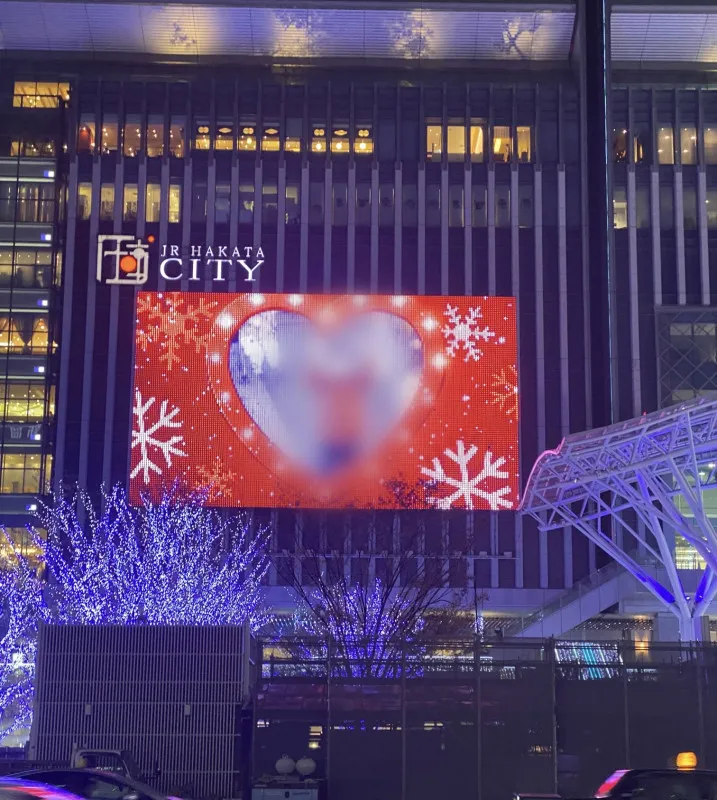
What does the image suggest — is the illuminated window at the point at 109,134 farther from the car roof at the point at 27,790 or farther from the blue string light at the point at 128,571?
the car roof at the point at 27,790

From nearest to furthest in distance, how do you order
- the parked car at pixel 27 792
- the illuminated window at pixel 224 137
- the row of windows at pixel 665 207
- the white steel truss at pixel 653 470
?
the parked car at pixel 27 792 → the white steel truss at pixel 653 470 → the row of windows at pixel 665 207 → the illuminated window at pixel 224 137

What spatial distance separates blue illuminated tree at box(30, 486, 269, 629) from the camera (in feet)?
161

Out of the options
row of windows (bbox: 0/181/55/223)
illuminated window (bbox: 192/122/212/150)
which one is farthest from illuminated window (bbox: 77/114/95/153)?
illuminated window (bbox: 192/122/212/150)

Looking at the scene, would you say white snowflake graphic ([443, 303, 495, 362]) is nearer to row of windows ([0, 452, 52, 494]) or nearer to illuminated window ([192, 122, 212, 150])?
illuminated window ([192, 122, 212, 150])

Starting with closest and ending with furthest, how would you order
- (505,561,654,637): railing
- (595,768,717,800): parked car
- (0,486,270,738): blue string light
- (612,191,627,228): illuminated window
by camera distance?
(595,768,717,800): parked car
(0,486,270,738): blue string light
(505,561,654,637): railing
(612,191,627,228): illuminated window

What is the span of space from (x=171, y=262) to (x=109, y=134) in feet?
27.1

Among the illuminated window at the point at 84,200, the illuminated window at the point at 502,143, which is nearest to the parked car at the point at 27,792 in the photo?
the illuminated window at the point at 84,200

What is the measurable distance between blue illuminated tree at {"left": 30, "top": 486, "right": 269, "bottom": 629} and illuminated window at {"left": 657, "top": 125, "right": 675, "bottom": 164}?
30.2 meters

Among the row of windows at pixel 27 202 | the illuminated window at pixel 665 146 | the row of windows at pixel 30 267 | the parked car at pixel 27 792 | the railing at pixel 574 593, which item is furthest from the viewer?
the illuminated window at pixel 665 146

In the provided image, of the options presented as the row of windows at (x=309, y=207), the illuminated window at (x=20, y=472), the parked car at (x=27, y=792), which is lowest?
the parked car at (x=27, y=792)

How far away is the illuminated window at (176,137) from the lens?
7119 cm

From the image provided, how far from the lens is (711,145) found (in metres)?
71.7

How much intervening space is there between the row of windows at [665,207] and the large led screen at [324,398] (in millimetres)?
8306

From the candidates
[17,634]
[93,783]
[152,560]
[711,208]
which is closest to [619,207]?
[711,208]
